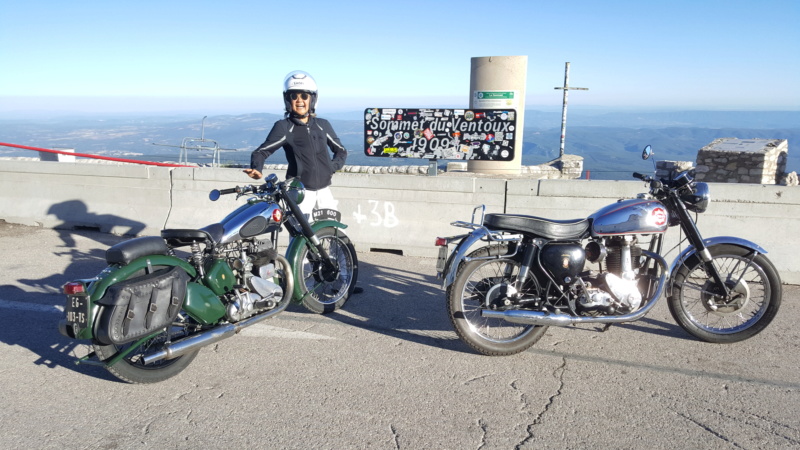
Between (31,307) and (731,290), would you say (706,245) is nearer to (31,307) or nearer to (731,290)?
(731,290)

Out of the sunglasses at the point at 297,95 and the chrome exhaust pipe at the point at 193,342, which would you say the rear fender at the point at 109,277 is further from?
the sunglasses at the point at 297,95

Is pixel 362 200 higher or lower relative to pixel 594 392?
higher

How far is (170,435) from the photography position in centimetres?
328

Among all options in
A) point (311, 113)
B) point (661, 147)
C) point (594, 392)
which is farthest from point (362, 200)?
point (661, 147)

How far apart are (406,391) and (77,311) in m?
1.98

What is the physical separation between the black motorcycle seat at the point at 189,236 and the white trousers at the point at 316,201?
A: 1573 mm

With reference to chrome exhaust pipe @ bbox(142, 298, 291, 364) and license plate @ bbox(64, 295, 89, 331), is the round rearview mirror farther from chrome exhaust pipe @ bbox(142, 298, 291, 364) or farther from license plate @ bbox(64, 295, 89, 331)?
license plate @ bbox(64, 295, 89, 331)

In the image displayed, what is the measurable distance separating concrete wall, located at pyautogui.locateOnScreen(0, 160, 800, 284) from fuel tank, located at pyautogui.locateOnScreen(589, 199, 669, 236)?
2558 millimetres

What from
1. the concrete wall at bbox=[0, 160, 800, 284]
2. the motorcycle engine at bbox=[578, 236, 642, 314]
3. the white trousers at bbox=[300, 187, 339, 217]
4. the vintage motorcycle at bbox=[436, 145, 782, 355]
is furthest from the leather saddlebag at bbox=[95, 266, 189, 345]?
the concrete wall at bbox=[0, 160, 800, 284]

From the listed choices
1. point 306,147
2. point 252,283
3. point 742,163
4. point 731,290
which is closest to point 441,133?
point 306,147

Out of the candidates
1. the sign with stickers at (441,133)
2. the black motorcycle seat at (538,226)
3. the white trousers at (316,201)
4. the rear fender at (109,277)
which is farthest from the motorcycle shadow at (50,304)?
the sign with stickers at (441,133)

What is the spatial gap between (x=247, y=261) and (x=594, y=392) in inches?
98.7

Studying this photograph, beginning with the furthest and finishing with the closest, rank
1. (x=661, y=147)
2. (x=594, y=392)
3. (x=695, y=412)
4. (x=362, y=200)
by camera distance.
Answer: (x=661, y=147)
(x=362, y=200)
(x=594, y=392)
(x=695, y=412)

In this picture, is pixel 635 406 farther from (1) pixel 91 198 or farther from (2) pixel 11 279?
(1) pixel 91 198
